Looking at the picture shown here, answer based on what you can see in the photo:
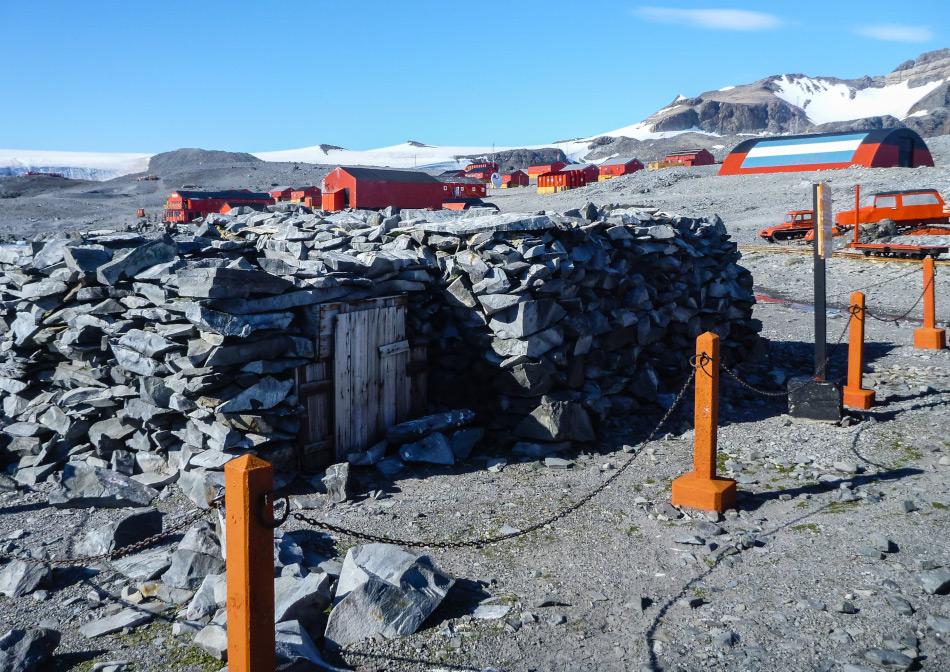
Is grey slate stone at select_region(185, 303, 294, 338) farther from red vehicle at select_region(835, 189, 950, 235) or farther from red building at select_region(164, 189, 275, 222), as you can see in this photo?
red building at select_region(164, 189, 275, 222)

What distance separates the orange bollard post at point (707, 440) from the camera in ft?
21.2

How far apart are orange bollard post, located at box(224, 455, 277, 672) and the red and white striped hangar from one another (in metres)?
45.6

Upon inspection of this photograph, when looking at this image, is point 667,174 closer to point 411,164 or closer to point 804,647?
point 804,647

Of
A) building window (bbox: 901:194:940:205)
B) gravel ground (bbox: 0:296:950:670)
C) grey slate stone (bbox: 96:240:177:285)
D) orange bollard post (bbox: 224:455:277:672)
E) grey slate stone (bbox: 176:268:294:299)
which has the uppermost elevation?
building window (bbox: 901:194:940:205)

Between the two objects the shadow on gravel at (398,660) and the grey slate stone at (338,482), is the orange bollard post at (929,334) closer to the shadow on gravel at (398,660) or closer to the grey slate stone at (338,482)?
the grey slate stone at (338,482)

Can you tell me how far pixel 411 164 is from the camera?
117 meters

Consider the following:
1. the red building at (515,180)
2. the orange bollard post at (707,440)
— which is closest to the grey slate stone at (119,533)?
the orange bollard post at (707,440)

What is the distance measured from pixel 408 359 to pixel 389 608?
13.9ft

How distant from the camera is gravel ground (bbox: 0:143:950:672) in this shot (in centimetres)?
442

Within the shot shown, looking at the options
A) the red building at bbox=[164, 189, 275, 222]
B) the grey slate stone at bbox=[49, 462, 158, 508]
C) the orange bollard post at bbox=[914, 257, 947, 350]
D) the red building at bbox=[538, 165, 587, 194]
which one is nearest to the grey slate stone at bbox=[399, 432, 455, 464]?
the grey slate stone at bbox=[49, 462, 158, 508]

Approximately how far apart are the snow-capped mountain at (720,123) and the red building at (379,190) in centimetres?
7044

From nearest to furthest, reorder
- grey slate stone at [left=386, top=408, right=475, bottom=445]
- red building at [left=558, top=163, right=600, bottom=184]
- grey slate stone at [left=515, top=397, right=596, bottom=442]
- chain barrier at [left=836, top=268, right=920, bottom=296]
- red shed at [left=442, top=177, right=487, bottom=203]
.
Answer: grey slate stone at [left=386, top=408, right=475, bottom=445]
grey slate stone at [left=515, top=397, right=596, bottom=442]
chain barrier at [left=836, top=268, right=920, bottom=296]
red shed at [left=442, top=177, right=487, bottom=203]
red building at [left=558, top=163, right=600, bottom=184]

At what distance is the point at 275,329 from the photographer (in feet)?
23.9

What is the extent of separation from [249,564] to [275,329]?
163 inches
